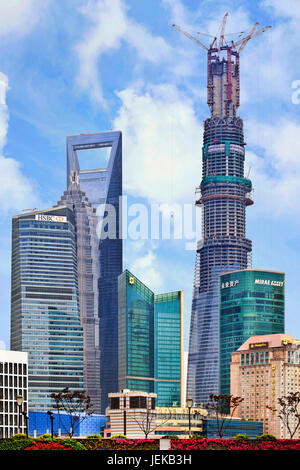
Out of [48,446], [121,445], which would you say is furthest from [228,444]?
[48,446]

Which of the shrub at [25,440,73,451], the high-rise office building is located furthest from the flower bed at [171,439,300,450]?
the high-rise office building

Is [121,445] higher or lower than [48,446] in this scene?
lower

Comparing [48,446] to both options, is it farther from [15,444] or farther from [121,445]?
[121,445]

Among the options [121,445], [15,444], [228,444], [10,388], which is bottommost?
[10,388]

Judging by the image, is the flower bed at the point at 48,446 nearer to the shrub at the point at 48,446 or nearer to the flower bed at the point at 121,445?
the shrub at the point at 48,446

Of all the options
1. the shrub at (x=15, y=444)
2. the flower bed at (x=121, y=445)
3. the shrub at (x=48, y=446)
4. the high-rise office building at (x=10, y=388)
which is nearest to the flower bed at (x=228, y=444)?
the flower bed at (x=121, y=445)

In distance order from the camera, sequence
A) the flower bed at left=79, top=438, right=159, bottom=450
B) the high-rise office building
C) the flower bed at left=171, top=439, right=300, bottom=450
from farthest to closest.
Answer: the high-rise office building, the flower bed at left=79, top=438, right=159, bottom=450, the flower bed at left=171, top=439, right=300, bottom=450

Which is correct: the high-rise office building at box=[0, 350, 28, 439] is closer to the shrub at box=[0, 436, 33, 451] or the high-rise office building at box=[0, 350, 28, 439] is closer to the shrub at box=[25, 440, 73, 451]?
the shrub at box=[0, 436, 33, 451]

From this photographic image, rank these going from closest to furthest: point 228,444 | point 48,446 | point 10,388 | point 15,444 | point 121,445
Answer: point 48,446 < point 15,444 < point 228,444 < point 121,445 < point 10,388
